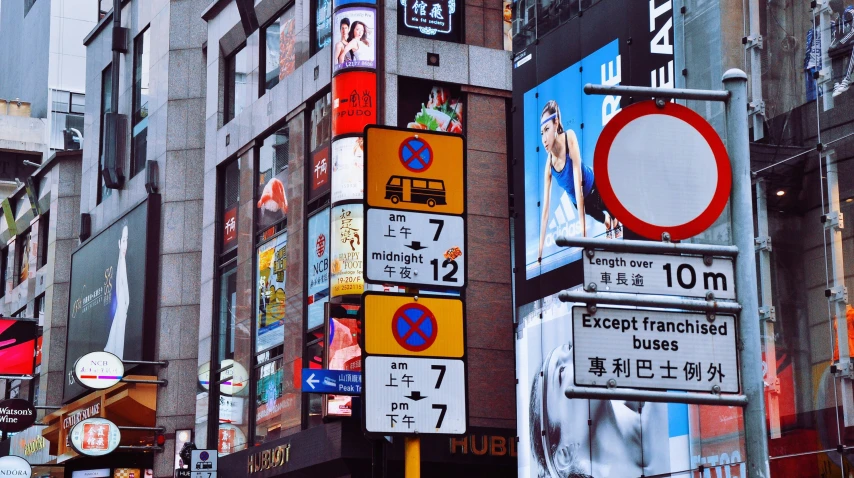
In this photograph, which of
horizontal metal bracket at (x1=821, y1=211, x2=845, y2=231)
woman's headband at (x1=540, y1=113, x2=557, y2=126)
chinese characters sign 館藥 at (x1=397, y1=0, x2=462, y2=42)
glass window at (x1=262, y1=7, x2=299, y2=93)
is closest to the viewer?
horizontal metal bracket at (x1=821, y1=211, x2=845, y2=231)

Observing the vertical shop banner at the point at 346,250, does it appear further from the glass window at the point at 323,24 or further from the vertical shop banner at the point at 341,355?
the glass window at the point at 323,24

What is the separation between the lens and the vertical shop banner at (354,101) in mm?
28766

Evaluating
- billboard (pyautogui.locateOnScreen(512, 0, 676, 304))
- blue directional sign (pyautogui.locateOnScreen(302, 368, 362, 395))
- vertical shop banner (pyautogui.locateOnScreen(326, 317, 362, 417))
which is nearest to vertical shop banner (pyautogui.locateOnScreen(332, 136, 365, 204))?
vertical shop banner (pyautogui.locateOnScreen(326, 317, 362, 417))

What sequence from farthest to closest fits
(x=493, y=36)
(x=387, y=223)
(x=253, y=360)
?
1. (x=253, y=360)
2. (x=493, y=36)
3. (x=387, y=223)

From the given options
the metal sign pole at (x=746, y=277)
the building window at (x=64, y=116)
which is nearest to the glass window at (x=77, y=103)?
the building window at (x=64, y=116)

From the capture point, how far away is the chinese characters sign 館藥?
3009cm

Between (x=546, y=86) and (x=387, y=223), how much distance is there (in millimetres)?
15267

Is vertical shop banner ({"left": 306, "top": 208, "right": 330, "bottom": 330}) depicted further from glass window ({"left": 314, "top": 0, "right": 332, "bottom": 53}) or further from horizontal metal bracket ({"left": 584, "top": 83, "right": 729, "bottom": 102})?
horizontal metal bracket ({"left": 584, "top": 83, "right": 729, "bottom": 102})

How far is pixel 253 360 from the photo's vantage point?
3284cm

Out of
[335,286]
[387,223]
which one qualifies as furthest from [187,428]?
[387,223]

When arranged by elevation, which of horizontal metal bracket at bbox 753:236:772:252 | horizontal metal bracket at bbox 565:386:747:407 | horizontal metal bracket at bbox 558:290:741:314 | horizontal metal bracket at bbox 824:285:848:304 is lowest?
horizontal metal bracket at bbox 565:386:747:407

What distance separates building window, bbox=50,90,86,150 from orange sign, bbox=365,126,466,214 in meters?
59.2

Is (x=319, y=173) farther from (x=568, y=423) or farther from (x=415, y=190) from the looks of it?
(x=415, y=190)

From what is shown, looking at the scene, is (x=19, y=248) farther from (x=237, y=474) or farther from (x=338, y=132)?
(x=338, y=132)
